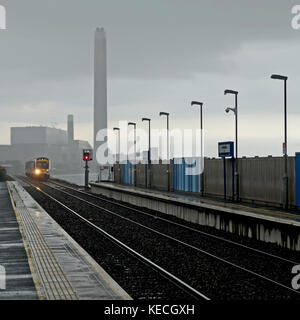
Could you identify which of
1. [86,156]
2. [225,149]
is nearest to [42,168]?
[86,156]

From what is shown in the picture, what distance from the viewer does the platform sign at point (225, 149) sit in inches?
1358

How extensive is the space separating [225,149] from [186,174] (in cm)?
853

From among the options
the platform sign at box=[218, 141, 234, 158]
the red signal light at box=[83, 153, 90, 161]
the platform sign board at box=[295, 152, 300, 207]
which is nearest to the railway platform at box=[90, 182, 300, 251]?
the platform sign board at box=[295, 152, 300, 207]

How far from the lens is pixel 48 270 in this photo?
14.8m

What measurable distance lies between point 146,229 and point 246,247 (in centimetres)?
737

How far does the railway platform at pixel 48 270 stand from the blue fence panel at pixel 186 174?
744 inches

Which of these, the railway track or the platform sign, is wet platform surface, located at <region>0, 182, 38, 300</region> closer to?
the railway track

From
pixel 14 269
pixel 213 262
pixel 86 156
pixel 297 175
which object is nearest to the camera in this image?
pixel 14 269

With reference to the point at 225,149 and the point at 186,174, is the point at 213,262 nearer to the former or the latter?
the point at 225,149

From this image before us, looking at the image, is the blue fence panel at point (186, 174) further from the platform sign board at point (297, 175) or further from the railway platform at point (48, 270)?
the railway platform at point (48, 270)

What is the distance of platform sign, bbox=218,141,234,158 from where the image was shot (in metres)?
34.5

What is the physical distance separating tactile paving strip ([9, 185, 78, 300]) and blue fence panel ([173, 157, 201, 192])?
19282 millimetres

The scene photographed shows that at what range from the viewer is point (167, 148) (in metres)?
51.5

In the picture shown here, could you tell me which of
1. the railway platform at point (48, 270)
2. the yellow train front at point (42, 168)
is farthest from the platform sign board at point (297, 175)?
the yellow train front at point (42, 168)
